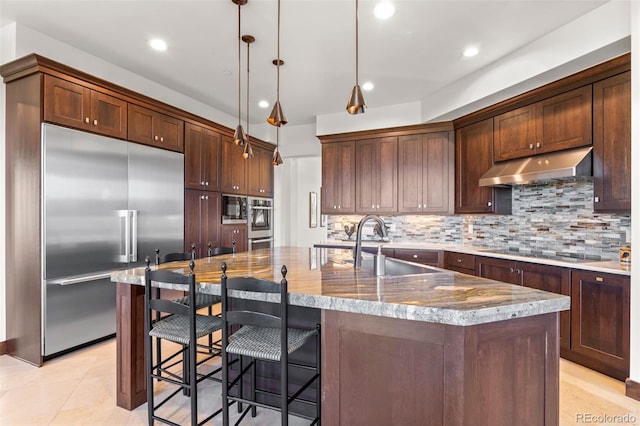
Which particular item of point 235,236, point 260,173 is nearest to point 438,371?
point 235,236

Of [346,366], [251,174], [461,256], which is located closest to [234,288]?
→ [346,366]

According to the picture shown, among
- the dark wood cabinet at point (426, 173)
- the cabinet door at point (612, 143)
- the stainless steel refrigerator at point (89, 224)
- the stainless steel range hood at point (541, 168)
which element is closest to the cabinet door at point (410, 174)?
the dark wood cabinet at point (426, 173)

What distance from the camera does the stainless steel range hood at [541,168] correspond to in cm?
308

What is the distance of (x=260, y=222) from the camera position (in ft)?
19.9

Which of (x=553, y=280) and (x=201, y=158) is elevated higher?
(x=201, y=158)

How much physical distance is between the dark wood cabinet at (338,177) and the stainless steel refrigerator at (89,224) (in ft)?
8.53

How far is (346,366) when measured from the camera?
1.57 m

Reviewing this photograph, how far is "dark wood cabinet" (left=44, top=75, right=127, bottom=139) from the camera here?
3.08 m

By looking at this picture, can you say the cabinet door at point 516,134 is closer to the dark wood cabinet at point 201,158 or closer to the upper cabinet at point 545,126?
the upper cabinet at point 545,126

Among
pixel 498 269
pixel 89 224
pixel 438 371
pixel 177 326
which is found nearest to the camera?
pixel 438 371

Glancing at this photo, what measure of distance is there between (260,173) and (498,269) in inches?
156

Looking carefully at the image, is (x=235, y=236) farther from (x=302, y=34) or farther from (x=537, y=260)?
(x=537, y=260)

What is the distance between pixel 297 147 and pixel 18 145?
156 inches

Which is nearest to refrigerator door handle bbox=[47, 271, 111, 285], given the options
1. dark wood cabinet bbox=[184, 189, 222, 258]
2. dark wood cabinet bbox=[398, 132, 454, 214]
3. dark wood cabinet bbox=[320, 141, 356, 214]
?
dark wood cabinet bbox=[184, 189, 222, 258]
